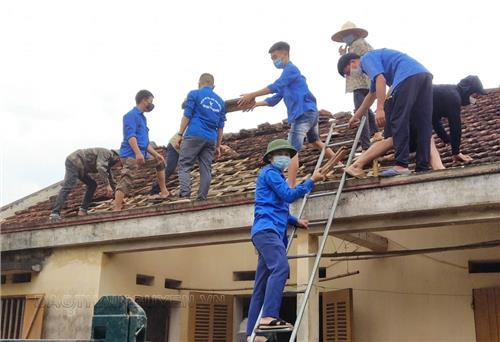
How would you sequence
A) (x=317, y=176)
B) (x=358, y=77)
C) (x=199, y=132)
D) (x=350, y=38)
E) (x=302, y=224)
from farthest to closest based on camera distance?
(x=350, y=38), (x=199, y=132), (x=358, y=77), (x=302, y=224), (x=317, y=176)

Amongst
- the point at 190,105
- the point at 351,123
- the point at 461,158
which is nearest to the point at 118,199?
the point at 190,105

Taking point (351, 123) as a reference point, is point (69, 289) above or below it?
below

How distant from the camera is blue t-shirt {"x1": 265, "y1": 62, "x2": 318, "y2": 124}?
7.11 m

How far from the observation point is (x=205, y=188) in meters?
7.41

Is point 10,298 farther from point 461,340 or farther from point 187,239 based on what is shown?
point 461,340

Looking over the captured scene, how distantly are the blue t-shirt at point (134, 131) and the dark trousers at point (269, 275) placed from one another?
3.54 metres

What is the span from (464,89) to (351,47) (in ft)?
5.53

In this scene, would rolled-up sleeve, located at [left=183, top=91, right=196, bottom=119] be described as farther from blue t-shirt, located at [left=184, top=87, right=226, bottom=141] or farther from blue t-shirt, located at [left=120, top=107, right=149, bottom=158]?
blue t-shirt, located at [left=120, top=107, right=149, bottom=158]

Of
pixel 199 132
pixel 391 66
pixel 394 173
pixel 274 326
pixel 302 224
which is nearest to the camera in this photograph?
pixel 274 326

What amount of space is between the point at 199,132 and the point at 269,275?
2921mm

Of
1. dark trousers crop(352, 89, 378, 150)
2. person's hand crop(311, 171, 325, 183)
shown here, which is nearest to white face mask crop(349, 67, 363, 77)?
dark trousers crop(352, 89, 378, 150)

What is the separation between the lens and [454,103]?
6.49 metres

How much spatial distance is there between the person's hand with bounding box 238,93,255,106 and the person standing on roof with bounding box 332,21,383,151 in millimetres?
1116

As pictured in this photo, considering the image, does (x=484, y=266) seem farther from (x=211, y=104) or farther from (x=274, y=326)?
(x=211, y=104)
